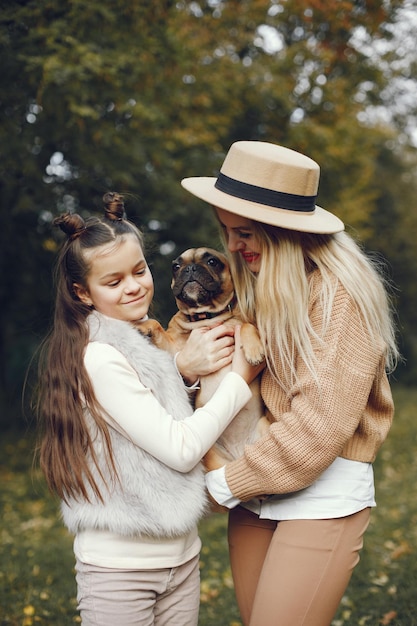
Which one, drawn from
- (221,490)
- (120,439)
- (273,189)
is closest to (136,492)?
(120,439)

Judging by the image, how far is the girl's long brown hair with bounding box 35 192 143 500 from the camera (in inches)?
104

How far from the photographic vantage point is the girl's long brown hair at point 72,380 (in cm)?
265

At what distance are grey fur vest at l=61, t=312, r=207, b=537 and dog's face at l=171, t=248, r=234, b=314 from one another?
2.32 feet

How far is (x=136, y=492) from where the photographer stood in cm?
262

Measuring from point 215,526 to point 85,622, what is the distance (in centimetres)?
538

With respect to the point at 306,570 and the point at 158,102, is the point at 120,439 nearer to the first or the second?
the point at 306,570

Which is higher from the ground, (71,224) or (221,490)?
(71,224)

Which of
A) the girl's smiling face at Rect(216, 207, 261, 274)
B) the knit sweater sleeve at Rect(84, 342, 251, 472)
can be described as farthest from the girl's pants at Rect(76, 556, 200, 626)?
the girl's smiling face at Rect(216, 207, 261, 274)

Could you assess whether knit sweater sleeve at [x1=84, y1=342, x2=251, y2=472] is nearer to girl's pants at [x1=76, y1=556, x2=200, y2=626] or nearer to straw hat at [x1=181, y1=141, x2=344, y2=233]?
girl's pants at [x1=76, y1=556, x2=200, y2=626]

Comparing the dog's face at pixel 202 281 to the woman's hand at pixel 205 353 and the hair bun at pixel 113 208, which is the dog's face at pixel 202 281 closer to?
the woman's hand at pixel 205 353

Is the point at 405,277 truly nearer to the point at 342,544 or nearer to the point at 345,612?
the point at 345,612

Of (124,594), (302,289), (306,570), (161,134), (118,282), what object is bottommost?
(161,134)

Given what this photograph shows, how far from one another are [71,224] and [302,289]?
1015 millimetres

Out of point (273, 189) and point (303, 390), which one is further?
point (273, 189)
